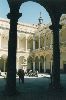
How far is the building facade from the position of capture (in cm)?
5012

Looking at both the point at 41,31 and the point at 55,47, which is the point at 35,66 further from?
the point at 55,47

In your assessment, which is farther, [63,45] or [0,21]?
[0,21]

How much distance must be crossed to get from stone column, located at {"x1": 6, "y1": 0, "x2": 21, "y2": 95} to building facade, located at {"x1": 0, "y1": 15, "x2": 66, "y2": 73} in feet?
113

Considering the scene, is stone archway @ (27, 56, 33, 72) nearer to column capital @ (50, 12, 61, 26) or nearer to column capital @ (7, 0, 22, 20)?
column capital @ (50, 12, 61, 26)

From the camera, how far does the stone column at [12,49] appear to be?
42.5 feet

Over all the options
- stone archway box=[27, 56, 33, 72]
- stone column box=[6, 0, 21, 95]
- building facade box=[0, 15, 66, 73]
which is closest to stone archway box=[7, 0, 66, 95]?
stone column box=[6, 0, 21, 95]

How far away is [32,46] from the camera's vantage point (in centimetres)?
5616

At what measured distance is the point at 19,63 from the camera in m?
53.6

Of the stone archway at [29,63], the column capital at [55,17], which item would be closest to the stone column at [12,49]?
the column capital at [55,17]

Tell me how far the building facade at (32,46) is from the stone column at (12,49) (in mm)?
34400

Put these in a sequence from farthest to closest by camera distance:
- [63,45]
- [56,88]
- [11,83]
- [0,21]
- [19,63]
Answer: [19,63]
[0,21]
[63,45]
[56,88]
[11,83]

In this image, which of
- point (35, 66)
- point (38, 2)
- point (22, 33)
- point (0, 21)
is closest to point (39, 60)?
point (35, 66)

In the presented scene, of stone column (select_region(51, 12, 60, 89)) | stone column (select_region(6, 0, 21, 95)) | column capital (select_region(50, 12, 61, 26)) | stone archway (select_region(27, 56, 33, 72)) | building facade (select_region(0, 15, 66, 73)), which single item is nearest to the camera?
stone column (select_region(6, 0, 21, 95))

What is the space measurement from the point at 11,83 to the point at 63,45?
33.6 meters
